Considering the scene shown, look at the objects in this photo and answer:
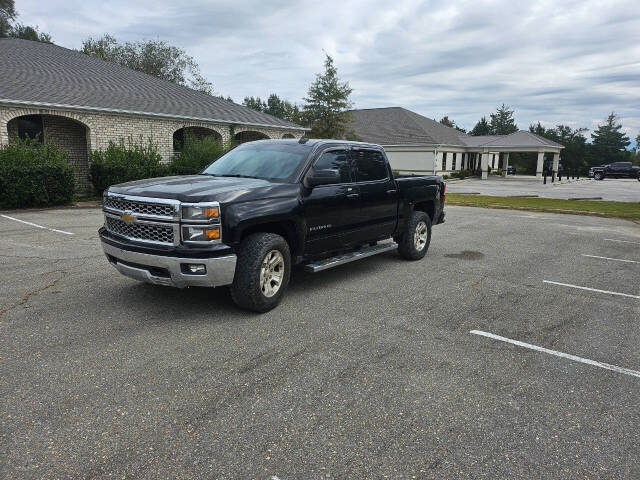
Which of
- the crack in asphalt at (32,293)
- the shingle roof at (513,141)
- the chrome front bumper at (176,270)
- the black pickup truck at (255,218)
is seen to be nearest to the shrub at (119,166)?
the crack in asphalt at (32,293)

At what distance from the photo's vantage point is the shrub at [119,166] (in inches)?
689

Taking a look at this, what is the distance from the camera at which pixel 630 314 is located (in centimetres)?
573

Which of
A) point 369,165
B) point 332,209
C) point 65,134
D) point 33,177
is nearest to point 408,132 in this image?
point 65,134

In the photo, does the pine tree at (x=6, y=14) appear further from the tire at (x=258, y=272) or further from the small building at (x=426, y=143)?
→ the tire at (x=258, y=272)

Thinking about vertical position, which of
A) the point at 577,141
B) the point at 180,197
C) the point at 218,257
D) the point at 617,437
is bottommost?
the point at 617,437

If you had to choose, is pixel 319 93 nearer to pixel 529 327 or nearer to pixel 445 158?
pixel 445 158

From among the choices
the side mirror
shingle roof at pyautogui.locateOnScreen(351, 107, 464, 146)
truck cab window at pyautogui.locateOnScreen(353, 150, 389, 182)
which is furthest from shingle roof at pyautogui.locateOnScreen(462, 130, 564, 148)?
the side mirror

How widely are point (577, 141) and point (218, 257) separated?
8390 cm

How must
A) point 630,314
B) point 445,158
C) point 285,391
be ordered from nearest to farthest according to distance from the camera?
1. point 285,391
2. point 630,314
3. point 445,158

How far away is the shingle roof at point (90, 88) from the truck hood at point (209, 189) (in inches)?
572

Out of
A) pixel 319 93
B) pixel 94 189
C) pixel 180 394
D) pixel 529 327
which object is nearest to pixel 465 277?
pixel 529 327

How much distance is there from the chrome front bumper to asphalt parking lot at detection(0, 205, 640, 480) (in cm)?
46

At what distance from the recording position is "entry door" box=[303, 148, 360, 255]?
19.6 ft

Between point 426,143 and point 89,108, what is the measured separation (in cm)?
3136
